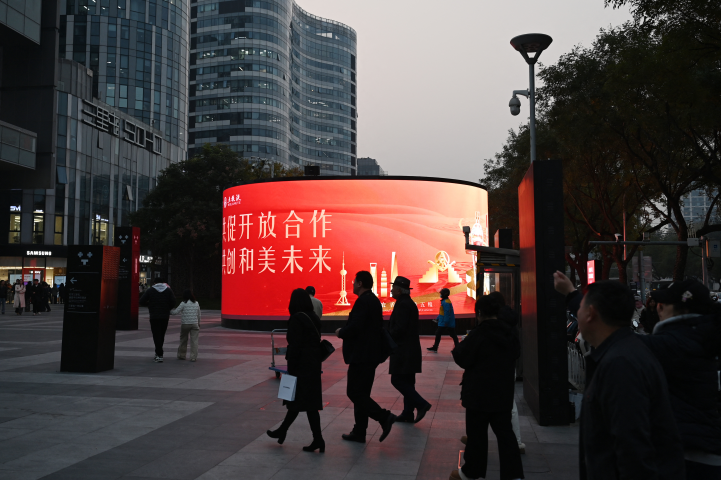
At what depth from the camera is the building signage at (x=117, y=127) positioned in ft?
176

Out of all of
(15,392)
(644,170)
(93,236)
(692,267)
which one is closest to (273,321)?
(15,392)

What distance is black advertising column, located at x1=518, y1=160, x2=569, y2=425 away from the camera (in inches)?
305

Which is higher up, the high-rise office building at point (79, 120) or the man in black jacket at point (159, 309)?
the high-rise office building at point (79, 120)

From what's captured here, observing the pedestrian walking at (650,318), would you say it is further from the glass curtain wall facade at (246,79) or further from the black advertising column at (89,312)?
the glass curtain wall facade at (246,79)

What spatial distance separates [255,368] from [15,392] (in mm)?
4575

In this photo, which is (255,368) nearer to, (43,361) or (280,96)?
(43,361)

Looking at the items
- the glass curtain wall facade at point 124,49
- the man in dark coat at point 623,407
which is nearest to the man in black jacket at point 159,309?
the man in dark coat at point 623,407

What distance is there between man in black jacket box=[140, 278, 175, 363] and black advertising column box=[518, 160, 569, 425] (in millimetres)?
8460

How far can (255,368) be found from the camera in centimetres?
1293

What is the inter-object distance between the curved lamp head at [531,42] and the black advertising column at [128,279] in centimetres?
1635

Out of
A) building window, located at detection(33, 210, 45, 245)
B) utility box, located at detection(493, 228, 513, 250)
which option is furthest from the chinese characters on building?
building window, located at detection(33, 210, 45, 245)

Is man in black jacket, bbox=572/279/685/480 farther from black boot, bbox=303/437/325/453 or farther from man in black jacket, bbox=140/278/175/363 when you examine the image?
man in black jacket, bbox=140/278/175/363

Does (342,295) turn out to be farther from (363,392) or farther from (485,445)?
(485,445)

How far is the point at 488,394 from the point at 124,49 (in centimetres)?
7901
